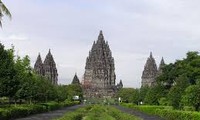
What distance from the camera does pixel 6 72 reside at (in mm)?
47188

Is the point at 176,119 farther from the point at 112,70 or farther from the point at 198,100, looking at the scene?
the point at 112,70

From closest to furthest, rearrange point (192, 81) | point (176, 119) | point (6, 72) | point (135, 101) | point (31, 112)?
1. point (176, 119)
2. point (6, 72)
3. point (31, 112)
4. point (192, 81)
5. point (135, 101)

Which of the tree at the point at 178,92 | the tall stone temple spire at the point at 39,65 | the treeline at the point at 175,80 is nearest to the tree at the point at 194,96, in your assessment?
the treeline at the point at 175,80

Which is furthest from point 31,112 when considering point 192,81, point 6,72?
point 192,81

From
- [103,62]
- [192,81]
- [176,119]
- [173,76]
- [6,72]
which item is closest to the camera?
[176,119]

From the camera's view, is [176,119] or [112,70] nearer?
[176,119]

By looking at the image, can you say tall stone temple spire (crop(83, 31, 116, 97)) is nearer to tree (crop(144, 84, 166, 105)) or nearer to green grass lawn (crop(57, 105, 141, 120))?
tree (crop(144, 84, 166, 105))

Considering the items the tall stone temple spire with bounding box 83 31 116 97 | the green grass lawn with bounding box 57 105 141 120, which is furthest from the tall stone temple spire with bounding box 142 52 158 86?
the green grass lawn with bounding box 57 105 141 120

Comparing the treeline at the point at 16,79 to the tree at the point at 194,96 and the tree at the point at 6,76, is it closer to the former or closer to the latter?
the tree at the point at 6,76

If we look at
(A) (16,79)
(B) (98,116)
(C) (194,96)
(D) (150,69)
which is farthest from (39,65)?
(C) (194,96)

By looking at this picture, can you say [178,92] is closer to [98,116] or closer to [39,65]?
[98,116]

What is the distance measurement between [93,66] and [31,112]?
474ft

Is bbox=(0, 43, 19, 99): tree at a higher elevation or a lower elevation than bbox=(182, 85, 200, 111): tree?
higher

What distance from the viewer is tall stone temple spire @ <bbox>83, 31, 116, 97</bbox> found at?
191 meters
